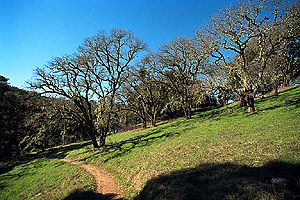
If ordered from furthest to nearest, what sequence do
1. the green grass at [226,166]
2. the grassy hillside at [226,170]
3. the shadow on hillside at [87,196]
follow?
the shadow on hillside at [87,196] < the green grass at [226,166] < the grassy hillside at [226,170]

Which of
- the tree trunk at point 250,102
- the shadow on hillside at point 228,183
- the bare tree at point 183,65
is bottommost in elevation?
the shadow on hillside at point 228,183

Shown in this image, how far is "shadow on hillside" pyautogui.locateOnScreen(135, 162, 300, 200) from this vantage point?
4.20 m

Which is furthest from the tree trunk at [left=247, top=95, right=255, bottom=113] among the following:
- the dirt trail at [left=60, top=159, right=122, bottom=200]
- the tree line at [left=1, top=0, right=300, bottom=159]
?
the dirt trail at [left=60, top=159, right=122, bottom=200]

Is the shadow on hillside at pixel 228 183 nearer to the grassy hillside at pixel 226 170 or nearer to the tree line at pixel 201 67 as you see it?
→ the grassy hillside at pixel 226 170

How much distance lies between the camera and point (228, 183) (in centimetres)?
503

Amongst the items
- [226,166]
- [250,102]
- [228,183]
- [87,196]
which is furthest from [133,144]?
[250,102]

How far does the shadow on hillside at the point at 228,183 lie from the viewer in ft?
13.8

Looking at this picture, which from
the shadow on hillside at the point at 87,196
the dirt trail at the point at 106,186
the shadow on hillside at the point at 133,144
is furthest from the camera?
the shadow on hillside at the point at 133,144

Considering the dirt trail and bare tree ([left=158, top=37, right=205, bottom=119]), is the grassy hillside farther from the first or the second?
bare tree ([left=158, top=37, right=205, bottom=119])

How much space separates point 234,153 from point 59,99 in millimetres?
18818

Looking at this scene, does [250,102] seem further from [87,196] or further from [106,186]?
[87,196]

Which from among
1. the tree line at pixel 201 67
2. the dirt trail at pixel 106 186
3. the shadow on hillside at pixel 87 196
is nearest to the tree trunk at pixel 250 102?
the tree line at pixel 201 67

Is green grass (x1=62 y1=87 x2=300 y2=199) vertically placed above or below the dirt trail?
above

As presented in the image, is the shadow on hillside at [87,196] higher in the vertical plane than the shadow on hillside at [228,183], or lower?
lower
